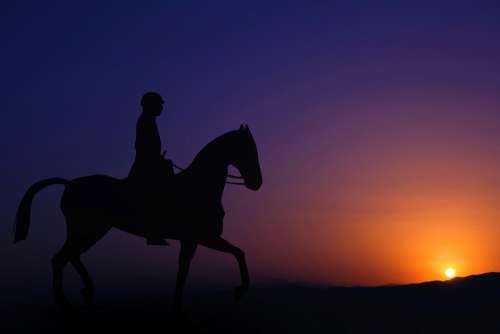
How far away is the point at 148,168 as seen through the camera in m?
10.9

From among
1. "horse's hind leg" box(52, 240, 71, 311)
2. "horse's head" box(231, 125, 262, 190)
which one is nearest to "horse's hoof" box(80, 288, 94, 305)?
"horse's hind leg" box(52, 240, 71, 311)

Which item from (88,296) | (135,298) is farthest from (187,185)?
(135,298)

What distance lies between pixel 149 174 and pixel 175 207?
82cm

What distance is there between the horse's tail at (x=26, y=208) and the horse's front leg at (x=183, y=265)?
2.76 metres

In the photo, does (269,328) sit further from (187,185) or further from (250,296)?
(187,185)

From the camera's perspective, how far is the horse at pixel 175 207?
11.0m

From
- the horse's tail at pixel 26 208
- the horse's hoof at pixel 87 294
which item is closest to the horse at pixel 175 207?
the horse's tail at pixel 26 208

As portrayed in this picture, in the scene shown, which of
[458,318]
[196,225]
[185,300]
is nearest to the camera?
[196,225]

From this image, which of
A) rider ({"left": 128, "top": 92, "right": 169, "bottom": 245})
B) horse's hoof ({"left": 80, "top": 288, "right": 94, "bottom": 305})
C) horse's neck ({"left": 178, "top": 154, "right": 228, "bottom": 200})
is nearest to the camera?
rider ({"left": 128, "top": 92, "right": 169, "bottom": 245})

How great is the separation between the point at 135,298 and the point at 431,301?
7228 millimetres

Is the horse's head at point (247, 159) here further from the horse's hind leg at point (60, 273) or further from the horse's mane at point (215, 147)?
the horse's hind leg at point (60, 273)

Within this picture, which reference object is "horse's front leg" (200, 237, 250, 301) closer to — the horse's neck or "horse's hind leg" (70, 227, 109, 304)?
the horse's neck

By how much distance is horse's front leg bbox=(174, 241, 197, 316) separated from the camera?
10.9m

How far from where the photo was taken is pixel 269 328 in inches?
446
